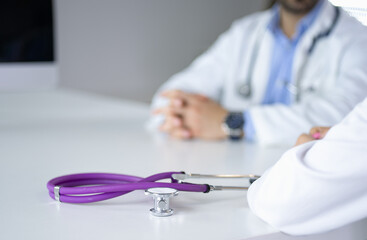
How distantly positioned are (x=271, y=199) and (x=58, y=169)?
0.39 meters

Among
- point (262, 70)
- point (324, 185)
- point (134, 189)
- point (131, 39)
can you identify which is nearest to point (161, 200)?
point (134, 189)

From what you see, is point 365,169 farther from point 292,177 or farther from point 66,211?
point 66,211

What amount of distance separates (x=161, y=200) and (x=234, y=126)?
0.61m

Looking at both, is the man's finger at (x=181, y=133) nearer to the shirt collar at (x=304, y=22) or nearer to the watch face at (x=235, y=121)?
the watch face at (x=235, y=121)

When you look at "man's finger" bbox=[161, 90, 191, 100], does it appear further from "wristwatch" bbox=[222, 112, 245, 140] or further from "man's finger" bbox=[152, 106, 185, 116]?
"wristwatch" bbox=[222, 112, 245, 140]

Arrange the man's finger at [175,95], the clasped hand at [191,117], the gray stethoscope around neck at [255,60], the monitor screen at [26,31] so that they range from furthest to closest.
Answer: the gray stethoscope around neck at [255,60] → the man's finger at [175,95] → the clasped hand at [191,117] → the monitor screen at [26,31]

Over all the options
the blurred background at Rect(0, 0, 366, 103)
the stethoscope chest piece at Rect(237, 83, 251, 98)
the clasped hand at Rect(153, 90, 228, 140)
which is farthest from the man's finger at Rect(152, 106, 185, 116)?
the blurred background at Rect(0, 0, 366, 103)

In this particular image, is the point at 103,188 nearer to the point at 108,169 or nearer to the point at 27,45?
the point at 108,169

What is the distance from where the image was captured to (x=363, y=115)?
1.64 ft

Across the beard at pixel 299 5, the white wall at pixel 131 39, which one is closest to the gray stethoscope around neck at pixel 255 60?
the beard at pixel 299 5

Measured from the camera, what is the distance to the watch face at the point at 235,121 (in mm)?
1129

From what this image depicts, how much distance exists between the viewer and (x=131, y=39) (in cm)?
253

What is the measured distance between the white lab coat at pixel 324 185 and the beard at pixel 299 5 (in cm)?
113

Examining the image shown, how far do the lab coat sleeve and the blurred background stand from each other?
1.20m
